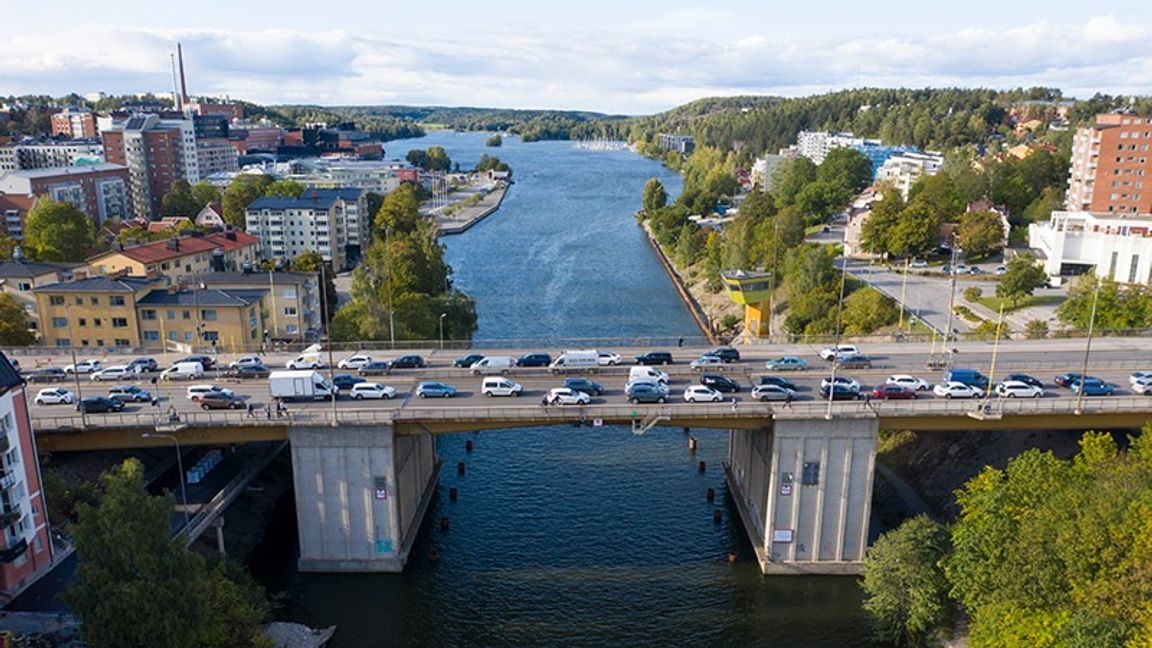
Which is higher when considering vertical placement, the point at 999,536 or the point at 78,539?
the point at 78,539

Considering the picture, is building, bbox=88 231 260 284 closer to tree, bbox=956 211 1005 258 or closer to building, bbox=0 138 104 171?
tree, bbox=956 211 1005 258

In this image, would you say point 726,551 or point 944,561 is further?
point 726,551

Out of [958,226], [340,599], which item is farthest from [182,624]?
[958,226]

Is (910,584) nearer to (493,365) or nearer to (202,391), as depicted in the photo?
(493,365)

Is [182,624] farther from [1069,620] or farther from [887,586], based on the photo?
[1069,620]

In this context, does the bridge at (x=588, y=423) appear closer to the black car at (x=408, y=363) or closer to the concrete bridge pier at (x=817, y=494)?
the concrete bridge pier at (x=817, y=494)

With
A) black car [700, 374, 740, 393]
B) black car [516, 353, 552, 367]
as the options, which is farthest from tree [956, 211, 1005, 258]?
black car [516, 353, 552, 367]

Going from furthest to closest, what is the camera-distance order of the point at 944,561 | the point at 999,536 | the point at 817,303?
1. the point at 817,303
2. the point at 944,561
3. the point at 999,536

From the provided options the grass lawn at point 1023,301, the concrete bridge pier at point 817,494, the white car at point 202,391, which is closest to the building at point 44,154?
the white car at point 202,391
